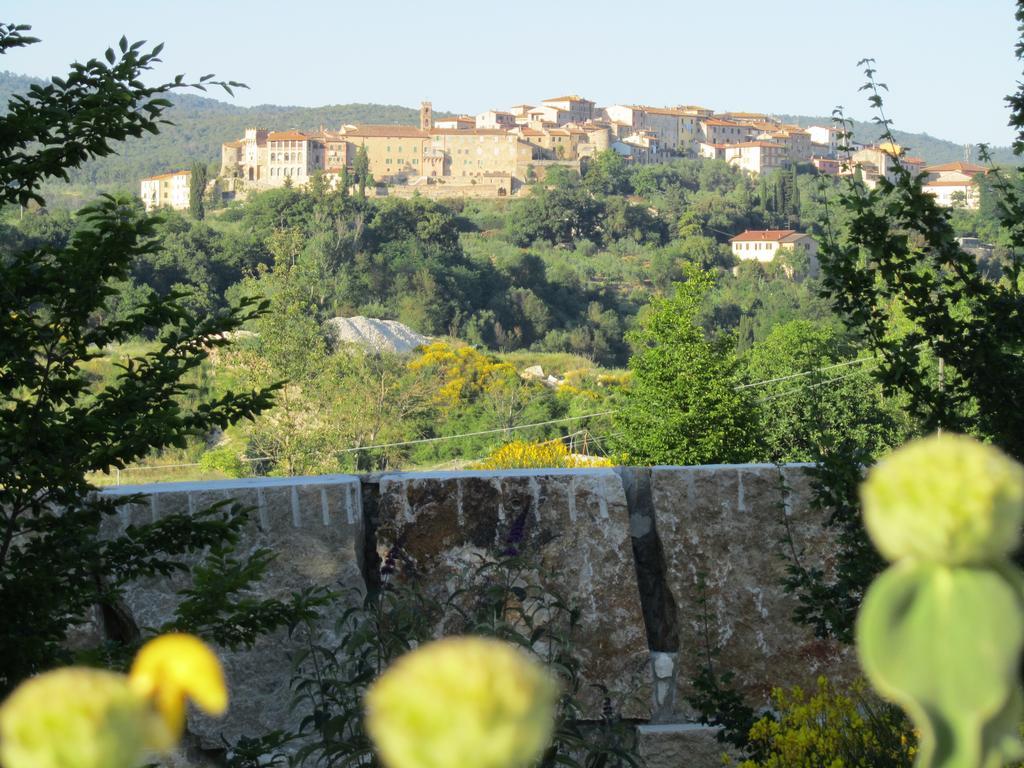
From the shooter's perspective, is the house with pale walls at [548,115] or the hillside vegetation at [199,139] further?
the house with pale walls at [548,115]

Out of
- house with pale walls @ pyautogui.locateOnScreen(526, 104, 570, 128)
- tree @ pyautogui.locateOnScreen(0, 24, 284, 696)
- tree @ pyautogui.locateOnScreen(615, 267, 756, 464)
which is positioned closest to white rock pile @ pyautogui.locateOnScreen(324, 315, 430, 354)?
tree @ pyautogui.locateOnScreen(615, 267, 756, 464)

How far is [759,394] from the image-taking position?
98.9 ft

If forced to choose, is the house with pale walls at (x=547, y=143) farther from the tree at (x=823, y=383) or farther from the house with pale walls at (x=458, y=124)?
the tree at (x=823, y=383)

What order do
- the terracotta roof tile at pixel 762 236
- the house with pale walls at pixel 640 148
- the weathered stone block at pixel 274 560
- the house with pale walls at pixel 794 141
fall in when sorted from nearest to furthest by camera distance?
the weathered stone block at pixel 274 560 → the terracotta roof tile at pixel 762 236 → the house with pale walls at pixel 640 148 → the house with pale walls at pixel 794 141

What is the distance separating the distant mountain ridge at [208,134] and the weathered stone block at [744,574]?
94.6m

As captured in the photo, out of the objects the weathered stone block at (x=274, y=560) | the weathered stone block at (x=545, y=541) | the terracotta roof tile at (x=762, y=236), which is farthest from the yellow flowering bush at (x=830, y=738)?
the terracotta roof tile at (x=762, y=236)

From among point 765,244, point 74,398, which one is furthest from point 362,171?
point 74,398

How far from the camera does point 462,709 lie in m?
0.30

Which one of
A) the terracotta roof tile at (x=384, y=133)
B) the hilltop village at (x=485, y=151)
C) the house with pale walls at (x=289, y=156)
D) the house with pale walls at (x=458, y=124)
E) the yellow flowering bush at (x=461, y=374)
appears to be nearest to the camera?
the yellow flowering bush at (x=461, y=374)

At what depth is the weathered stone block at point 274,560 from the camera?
9.00 ft

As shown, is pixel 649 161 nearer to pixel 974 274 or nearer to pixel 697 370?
pixel 697 370

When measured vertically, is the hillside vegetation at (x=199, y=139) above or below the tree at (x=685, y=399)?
above

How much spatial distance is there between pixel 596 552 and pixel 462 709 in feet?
8.54

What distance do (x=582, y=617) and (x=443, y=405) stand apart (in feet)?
93.5
